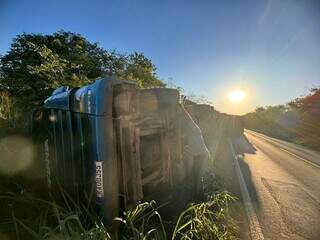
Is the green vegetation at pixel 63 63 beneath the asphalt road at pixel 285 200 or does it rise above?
above

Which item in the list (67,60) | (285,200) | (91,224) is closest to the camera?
(91,224)

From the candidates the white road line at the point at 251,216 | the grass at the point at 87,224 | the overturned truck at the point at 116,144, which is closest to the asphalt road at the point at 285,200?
the white road line at the point at 251,216

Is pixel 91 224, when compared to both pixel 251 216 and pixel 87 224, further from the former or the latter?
pixel 251 216

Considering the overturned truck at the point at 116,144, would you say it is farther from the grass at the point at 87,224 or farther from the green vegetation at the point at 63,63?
the green vegetation at the point at 63,63

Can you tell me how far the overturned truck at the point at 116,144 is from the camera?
2963 millimetres

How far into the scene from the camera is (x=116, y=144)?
121 inches

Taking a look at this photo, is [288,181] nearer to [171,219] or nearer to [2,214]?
[171,219]

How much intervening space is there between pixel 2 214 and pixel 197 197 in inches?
106

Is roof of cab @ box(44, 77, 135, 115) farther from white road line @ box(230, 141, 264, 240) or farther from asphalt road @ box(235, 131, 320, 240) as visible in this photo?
asphalt road @ box(235, 131, 320, 240)

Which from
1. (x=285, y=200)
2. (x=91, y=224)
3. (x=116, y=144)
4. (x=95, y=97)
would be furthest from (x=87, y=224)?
(x=285, y=200)

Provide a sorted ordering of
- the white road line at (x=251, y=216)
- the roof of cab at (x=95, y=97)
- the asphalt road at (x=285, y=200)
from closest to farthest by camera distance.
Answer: the roof of cab at (x=95, y=97), the white road line at (x=251, y=216), the asphalt road at (x=285, y=200)

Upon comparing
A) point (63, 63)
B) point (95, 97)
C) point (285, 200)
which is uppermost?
point (63, 63)

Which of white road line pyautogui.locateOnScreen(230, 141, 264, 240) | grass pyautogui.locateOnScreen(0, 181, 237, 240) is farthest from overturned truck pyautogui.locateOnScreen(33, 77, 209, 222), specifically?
white road line pyautogui.locateOnScreen(230, 141, 264, 240)

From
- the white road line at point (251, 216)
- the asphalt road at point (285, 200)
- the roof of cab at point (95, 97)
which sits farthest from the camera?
the asphalt road at point (285, 200)
